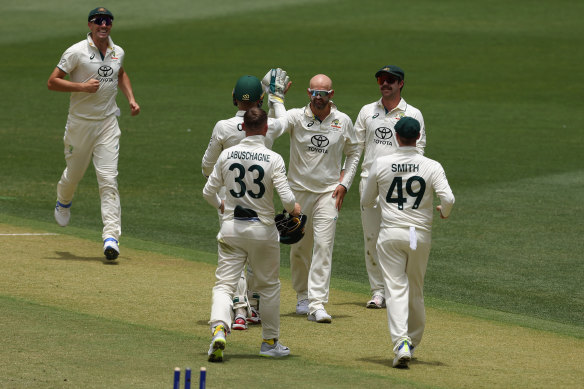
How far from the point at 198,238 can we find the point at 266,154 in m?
6.87

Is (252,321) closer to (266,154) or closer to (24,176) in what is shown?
(266,154)

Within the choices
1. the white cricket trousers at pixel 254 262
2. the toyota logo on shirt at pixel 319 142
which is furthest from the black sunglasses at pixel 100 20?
the white cricket trousers at pixel 254 262

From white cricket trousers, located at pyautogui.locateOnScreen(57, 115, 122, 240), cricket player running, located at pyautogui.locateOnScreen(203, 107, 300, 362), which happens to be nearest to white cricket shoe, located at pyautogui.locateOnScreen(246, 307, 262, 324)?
cricket player running, located at pyautogui.locateOnScreen(203, 107, 300, 362)

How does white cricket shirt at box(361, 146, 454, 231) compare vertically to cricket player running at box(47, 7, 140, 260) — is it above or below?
below

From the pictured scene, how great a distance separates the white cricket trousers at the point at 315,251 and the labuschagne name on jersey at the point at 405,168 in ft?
6.71

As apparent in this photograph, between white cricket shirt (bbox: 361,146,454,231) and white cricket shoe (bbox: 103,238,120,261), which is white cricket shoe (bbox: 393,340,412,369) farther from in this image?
white cricket shoe (bbox: 103,238,120,261)

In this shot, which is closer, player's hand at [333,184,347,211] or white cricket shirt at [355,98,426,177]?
player's hand at [333,184,347,211]

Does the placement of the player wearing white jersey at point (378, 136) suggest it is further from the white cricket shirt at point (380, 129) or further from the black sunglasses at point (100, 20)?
the black sunglasses at point (100, 20)

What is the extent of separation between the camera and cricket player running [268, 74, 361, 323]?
10.6 m

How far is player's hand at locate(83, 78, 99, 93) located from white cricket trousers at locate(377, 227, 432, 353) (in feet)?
16.5

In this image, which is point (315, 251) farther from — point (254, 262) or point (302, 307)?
point (254, 262)

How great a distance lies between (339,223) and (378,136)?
5.80 m

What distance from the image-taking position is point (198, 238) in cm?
1529

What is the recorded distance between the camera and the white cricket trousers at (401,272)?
8617 millimetres
